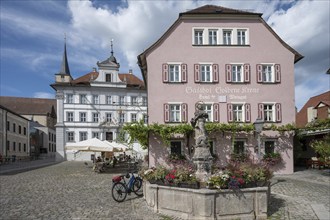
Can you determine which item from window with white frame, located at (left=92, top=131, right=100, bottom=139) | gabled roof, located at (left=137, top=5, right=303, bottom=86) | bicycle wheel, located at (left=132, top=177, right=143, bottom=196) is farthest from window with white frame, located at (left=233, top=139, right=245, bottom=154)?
window with white frame, located at (left=92, top=131, right=100, bottom=139)

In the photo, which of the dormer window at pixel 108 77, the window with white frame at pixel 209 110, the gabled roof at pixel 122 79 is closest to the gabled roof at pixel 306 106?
the window with white frame at pixel 209 110

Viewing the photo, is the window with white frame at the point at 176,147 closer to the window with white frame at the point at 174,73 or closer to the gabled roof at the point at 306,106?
the window with white frame at the point at 174,73

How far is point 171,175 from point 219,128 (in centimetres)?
1208

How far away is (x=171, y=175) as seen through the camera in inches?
344

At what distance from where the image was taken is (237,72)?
21828 mm

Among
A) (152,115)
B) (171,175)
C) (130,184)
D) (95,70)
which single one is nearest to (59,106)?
(95,70)

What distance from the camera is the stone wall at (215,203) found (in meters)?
7.79

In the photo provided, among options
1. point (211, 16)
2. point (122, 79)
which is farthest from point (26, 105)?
point (211, 16)

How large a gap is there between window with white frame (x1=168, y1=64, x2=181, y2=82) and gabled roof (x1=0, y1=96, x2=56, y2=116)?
56.5 m

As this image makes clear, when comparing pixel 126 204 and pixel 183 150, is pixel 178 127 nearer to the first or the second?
pixel 183 150

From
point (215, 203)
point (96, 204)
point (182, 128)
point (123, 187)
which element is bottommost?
point (96, 204)

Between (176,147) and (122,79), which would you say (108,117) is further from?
(176,147)

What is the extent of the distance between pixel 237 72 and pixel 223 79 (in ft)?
3.71

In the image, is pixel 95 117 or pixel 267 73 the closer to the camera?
pixel 267 73
